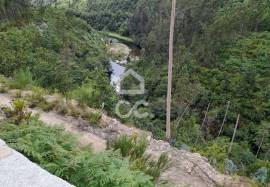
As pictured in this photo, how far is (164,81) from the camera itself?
33.8 meters

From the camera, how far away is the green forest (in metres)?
4.66

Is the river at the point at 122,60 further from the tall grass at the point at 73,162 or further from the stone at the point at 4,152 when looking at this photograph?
the stone at the point at 4,152

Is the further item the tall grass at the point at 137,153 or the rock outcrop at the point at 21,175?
the tall grass at the point at 137,153

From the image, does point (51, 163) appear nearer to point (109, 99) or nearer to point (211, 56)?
point (109, 99)

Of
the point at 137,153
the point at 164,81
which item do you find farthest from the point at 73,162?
the point at 164,81

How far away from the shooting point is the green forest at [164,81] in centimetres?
466

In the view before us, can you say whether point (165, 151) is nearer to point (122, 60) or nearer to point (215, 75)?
point (215, 75)

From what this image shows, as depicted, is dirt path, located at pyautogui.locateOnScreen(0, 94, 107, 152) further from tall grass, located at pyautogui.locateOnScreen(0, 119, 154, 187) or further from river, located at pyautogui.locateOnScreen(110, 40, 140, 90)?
river, located at pyautogui.locateOnScreen(110, 40, 140, 90)

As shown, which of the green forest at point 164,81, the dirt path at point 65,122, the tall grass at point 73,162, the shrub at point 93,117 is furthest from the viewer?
the shrub at point 93,117

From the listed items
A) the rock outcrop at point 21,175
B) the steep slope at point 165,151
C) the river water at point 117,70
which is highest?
the rock outcrop at point 21,175

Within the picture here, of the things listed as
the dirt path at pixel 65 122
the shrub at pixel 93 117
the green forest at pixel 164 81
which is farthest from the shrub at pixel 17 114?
the shrub at pixel 93 117

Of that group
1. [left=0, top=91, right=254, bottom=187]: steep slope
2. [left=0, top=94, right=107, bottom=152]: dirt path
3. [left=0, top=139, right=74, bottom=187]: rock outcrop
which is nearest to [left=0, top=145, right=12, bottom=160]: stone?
[left=0, top=139, right=74, bottom=187]: rock outcrop

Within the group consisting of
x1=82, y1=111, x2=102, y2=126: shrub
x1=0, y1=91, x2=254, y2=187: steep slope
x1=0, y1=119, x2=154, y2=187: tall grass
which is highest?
x1=0, y1=119, x2=154, y2=187: tall grass

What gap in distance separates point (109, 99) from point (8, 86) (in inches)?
166
